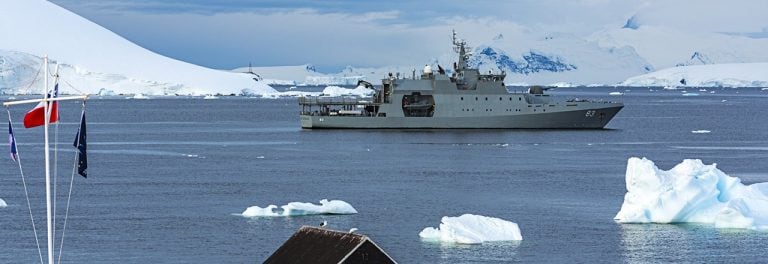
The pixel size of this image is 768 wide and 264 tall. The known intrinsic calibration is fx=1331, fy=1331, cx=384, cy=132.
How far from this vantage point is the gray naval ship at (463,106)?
242ft

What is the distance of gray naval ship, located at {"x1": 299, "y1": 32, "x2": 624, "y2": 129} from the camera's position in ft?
242

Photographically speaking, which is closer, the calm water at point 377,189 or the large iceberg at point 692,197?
the calm water at point 377,189

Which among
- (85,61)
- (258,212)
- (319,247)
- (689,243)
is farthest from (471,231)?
(85,61)

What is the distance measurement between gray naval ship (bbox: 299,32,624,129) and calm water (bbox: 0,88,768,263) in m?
1.20

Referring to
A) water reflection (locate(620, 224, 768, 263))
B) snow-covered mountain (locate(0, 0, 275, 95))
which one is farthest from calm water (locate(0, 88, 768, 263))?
snow-covered mountain (locate(0, 0, 275, 95))

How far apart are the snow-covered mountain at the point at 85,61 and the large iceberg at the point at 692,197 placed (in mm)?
103174

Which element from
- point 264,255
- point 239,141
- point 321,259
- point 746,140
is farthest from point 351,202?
point 746,140

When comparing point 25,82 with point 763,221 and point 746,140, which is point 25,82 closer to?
point 746,140

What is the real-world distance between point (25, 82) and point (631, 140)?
76.3m

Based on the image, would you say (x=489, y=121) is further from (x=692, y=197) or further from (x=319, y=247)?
(x=319, y=247)

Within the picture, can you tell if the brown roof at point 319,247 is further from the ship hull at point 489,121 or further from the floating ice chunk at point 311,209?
the ship hull at point 489,121

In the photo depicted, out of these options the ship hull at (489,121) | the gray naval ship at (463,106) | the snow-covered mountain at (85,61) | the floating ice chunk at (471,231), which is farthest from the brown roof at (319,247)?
the snow-covered mountain at (85,61)

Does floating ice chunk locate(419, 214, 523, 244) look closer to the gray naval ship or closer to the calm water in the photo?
the calm water

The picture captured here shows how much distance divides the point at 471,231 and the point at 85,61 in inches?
4498
